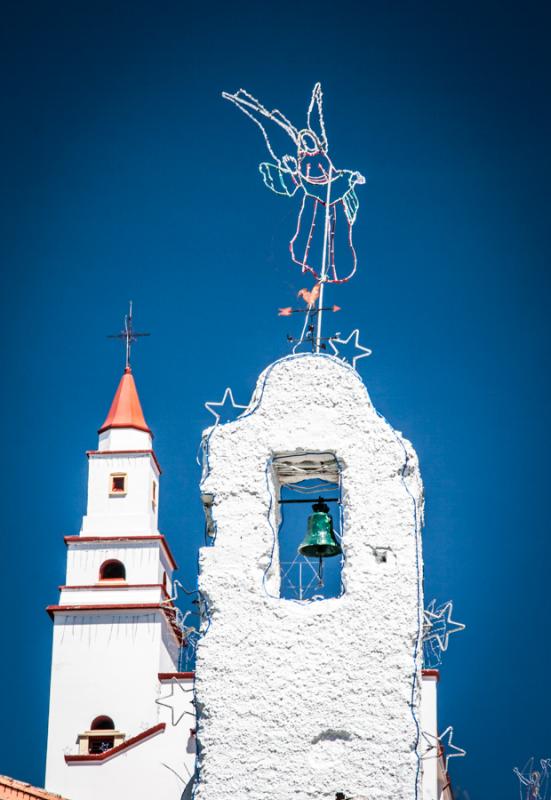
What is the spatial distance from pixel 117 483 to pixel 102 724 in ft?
18.2

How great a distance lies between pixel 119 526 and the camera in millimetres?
41719

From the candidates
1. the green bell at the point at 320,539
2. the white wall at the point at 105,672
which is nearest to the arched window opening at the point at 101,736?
the white wall at the point at 105,672

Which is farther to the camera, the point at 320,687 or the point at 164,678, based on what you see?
the point at 164,678

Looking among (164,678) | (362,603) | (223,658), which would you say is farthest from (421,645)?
(164,678)

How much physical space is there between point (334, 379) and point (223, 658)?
305 cm

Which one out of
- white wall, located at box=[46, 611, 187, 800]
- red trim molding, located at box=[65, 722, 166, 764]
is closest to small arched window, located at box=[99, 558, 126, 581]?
white wall, located at box=[46, 611, 187, 800]

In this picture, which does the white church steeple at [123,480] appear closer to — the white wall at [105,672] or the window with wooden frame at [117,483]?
the window with wooden frame at [117,483]

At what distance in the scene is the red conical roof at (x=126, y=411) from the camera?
4269cm

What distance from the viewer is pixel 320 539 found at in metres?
20.3

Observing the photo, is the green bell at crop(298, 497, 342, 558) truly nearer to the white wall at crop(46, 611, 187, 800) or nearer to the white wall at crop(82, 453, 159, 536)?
the white wall at crop(46, 611, 187, 800)

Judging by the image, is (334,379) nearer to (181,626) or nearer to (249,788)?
(181,626)

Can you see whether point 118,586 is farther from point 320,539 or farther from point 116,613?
point 320,539

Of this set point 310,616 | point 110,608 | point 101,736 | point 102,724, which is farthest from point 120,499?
point 310,616

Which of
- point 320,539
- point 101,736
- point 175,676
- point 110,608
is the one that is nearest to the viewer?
point 320,539
